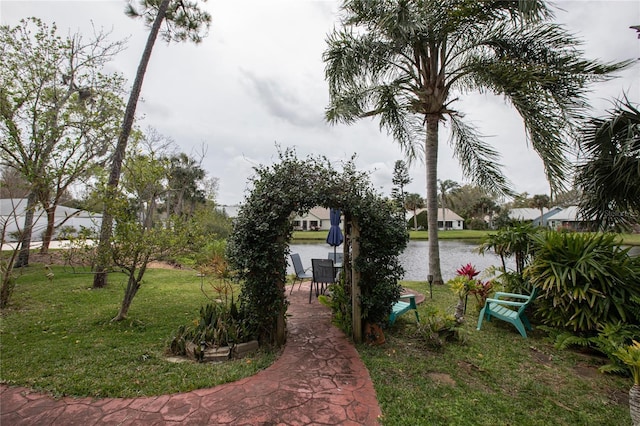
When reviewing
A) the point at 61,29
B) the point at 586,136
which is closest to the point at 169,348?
the point at 586,136

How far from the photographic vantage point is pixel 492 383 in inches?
111

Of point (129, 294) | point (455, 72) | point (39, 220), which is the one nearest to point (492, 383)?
point (129, 294)

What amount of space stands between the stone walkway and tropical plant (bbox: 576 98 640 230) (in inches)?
173

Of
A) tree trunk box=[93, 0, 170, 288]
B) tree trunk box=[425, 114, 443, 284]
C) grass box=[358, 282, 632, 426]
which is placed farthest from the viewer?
tree trunk box=[425, 114, 443, 284]

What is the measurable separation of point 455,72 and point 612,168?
4.29 meters

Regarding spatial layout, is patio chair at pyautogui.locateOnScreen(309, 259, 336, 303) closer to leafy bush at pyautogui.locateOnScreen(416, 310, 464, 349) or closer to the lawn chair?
leafy bush at pyautogui.locateOnScreen(416, 310, 464, 349)

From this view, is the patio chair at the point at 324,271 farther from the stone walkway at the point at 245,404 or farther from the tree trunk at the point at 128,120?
the tree trunk at the point at 128,120

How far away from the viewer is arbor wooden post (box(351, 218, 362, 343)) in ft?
12.0

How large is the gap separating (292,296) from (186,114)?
647cm

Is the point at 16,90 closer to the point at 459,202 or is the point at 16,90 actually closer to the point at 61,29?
the point at 61,29

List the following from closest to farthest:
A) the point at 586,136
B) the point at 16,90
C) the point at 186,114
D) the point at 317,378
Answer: the point at 317,378 → the point at 586,136 → the point at 16,90 → the point at 186,114

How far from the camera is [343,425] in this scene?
2139mm

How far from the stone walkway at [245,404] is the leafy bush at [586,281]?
2920 mm

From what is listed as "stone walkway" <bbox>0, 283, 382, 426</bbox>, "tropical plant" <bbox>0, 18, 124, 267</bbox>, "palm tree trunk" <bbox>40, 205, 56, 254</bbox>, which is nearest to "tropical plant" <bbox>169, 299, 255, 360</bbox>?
"stone walkway" <bbox>0, 283, 382, 426</bbox>
